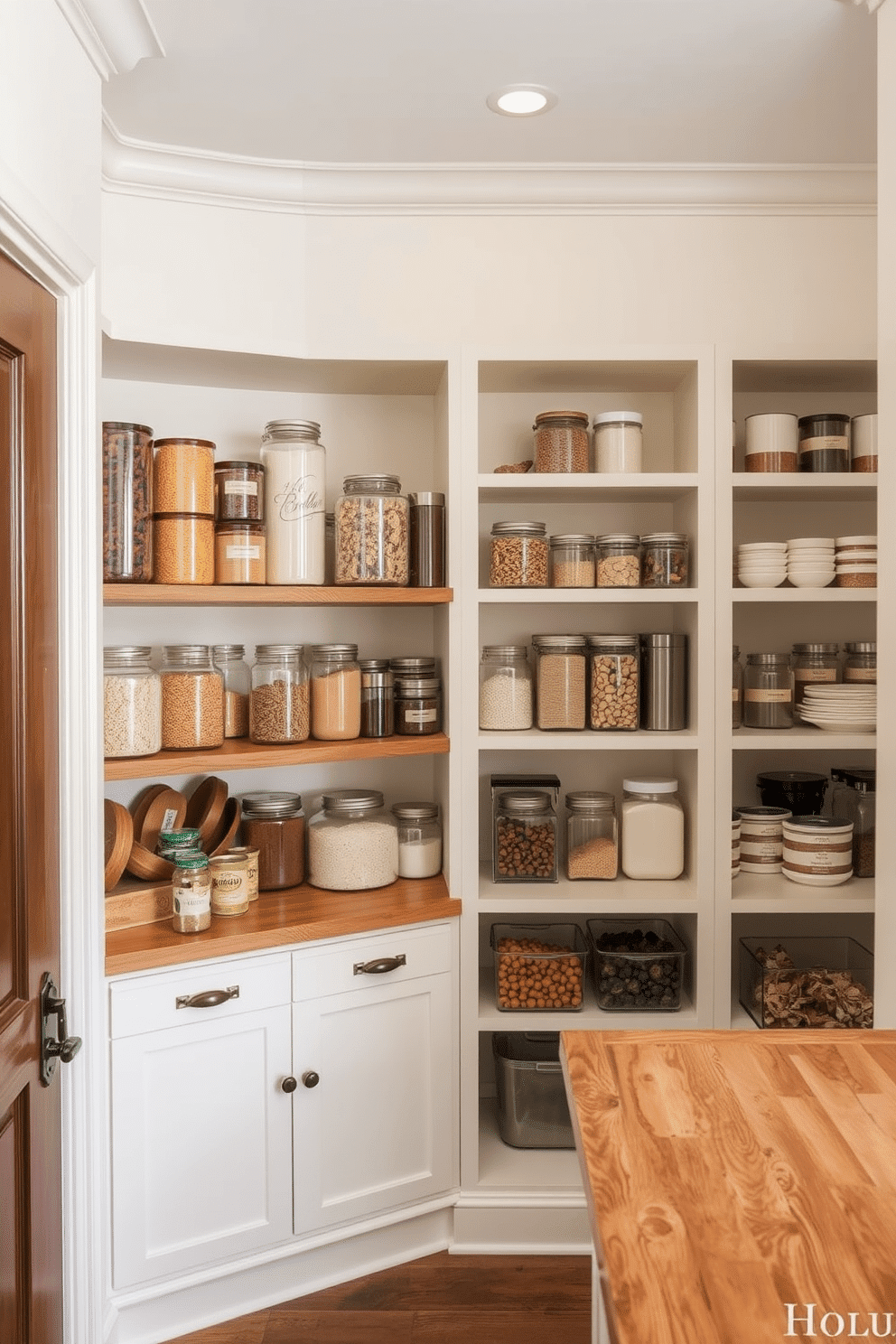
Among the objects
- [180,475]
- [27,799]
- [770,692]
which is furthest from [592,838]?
A: [27,799]

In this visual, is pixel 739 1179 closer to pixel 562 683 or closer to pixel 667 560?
pixel 562 683

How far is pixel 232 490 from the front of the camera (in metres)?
2.39

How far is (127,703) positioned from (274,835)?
20.8 inches

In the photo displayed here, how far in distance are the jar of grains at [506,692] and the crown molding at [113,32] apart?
1.45 metres

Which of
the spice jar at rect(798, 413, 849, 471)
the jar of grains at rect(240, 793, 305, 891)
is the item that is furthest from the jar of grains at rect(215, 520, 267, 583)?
the spice jar at rect(798, 413, 849, 471)

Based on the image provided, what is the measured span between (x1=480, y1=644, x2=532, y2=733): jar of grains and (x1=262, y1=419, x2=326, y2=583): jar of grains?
19.6 inches

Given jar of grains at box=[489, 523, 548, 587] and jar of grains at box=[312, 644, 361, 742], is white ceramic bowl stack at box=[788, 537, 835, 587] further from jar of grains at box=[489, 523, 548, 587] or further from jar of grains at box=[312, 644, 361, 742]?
jar of grains at box=[312, 644, 361, 742]

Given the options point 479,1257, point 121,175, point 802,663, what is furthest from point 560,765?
point 121,175

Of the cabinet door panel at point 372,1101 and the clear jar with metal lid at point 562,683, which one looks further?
the clear jar with metal lid at point 562,683

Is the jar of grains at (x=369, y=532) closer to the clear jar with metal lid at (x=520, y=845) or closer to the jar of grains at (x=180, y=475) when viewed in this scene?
the jar of grains at (x=180, y=475)

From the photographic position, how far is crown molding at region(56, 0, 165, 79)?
1.77 meters

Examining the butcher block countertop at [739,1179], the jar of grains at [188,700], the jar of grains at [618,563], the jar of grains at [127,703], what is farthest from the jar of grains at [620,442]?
the butcher block countertop at [739,1179]

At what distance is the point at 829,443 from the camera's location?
2516 millimetres

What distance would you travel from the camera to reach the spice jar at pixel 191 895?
227 cm
